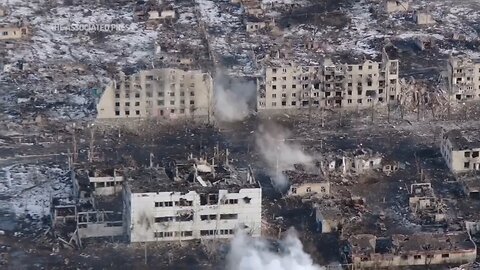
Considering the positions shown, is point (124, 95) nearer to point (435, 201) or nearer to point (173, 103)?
point (173, 103)

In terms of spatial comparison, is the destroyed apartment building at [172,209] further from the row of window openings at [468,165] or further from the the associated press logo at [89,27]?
the the associated press logo at [89,27]

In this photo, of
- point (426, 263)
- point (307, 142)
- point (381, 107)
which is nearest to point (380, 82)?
point (381, 107)

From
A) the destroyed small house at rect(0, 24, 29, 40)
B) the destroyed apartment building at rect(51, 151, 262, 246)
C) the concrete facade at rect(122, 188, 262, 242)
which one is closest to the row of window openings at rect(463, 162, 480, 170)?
the destroyed apartment building at rect(51, 151, 262, 246)

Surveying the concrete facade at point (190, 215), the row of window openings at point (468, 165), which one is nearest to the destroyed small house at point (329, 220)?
the concrete facade at point (190, 215)

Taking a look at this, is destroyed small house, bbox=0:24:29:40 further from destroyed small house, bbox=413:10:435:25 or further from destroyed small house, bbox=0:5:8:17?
destroyed small house, bbox=413:10:435:25

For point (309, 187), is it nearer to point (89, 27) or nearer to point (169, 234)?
point (169, 234)
